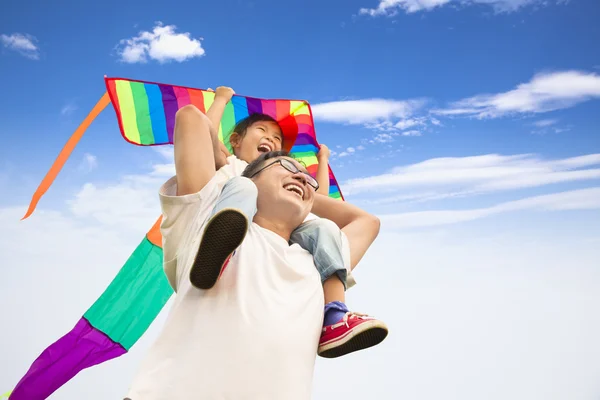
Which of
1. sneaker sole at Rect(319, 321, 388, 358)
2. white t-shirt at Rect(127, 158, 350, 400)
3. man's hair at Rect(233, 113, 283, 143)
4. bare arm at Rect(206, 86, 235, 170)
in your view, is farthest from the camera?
man's hair at Rect(233, 113, 283, 143)

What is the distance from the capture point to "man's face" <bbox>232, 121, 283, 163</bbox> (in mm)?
2551

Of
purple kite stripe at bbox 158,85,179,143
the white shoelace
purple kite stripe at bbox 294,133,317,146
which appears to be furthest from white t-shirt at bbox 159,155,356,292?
purple kite stripe at bbox 294,133,317,146

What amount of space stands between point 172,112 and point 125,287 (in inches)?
38.7

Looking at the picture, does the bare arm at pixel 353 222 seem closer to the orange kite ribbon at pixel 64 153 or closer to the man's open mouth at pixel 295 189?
the man's open mouth at pixel 295 189

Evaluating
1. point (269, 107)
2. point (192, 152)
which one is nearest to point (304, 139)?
point (269, 107)

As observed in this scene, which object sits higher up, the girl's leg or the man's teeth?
the man's teeth

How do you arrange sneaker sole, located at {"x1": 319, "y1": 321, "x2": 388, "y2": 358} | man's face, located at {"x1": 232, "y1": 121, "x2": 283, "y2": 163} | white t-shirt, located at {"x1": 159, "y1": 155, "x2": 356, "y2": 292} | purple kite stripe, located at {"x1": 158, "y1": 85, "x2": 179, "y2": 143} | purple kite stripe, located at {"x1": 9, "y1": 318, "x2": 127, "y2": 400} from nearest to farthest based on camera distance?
sneaker sole, located at {"x1": 319, "y1": 321, "x2": 388, "y2": 358} < white t-shirt, located at {"x1": 159, "y1": 155, "x2": 356, "y2": 292} < man's face, located at {"x1": 232, "y1": 121, "x2": 283, "y2": 163} < purple kite stripe, located at {"x1": 9, "y1": 318, "x2": 127, "y2": 400} < purple kite stripe, located at {"x1": 158, "y1": 85, "x2": 179, "y2": 143}

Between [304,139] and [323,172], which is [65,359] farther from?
[304,139]

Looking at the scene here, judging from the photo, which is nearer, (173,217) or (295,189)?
(173,217)

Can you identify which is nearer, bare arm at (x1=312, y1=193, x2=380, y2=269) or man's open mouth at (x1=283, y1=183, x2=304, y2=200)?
man's open mouth at (x1=283, y1=183, x2=304, y2=200)

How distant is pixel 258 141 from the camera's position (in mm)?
2566

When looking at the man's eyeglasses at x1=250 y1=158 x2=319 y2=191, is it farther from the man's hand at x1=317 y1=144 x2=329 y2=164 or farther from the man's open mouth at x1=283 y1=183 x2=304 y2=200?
the man's hand at x1=317 y1=144 x2=329 y2=164

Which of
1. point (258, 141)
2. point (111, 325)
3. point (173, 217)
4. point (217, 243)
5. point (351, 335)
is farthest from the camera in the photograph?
point (111, 325)

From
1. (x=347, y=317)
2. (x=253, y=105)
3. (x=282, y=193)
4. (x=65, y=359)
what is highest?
(x=253, y=105)
